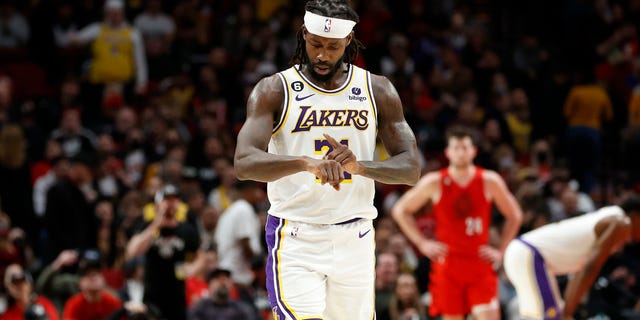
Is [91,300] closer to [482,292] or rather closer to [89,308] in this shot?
[89,308]

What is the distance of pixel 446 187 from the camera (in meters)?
10.3

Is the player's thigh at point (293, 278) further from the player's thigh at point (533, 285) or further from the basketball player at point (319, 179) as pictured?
the player's thigh at point (533, 285)

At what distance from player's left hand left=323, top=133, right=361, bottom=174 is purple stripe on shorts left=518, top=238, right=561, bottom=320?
181 inches

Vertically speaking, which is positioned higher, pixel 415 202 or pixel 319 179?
pixel 319 179

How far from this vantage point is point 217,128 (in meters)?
14.9

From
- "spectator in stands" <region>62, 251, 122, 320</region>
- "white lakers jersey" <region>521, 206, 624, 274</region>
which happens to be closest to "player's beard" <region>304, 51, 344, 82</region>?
"white lakers jersey" <region>521, 206, 624, 274</region>

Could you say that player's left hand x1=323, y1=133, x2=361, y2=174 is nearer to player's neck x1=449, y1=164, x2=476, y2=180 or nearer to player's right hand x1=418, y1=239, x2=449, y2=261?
player's right hand x1=418, y1=239, x2=449, y2=261

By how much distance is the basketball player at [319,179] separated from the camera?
19.1 ft

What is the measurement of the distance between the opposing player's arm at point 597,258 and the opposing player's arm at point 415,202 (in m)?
1.79

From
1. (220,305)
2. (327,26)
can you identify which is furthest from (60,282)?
(327,26)

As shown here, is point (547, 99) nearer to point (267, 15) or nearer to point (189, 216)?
point (267, 15)

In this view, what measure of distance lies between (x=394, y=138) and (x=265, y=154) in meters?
0.85

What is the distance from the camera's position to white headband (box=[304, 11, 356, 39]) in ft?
19.3

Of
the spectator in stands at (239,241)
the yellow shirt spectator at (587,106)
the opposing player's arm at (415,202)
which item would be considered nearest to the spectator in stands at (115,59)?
the spectator in stands at (239,241)
